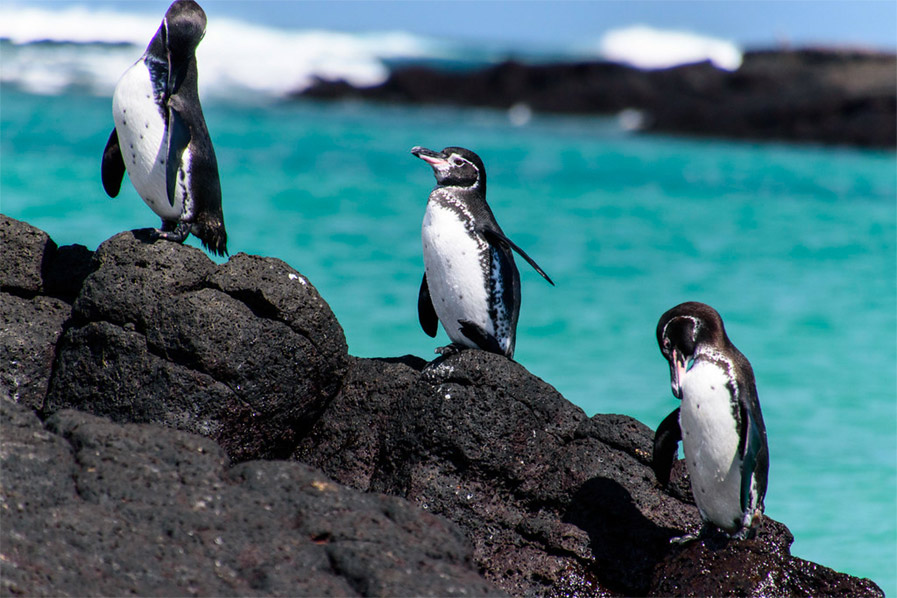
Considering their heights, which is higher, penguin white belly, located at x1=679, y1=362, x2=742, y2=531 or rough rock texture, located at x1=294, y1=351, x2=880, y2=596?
penguin white belly, located at x1=679, y1=362, x2=742, y2=531

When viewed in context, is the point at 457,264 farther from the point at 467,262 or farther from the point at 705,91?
the point at 705,91

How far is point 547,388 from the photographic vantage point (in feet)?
13.7

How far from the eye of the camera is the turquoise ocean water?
8.89m

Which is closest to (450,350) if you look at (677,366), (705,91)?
(677,366)

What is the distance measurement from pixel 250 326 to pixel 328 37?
54.2 meters

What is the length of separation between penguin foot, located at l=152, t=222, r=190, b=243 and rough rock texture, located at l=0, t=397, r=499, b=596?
1239 millimetres

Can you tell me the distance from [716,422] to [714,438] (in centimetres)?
6

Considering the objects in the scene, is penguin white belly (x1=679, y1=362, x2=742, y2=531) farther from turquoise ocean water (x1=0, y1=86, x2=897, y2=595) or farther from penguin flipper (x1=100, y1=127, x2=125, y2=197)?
turquoise ocean water (x1=0, y1=86, x2=897, y2=595)

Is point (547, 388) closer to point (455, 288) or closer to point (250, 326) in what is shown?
point (455, 288)

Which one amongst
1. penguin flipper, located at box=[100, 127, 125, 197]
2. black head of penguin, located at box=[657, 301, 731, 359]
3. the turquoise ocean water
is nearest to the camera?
black head of penguin, located at box=[657, 301, 731, 359]

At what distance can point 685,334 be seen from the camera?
3.87 m

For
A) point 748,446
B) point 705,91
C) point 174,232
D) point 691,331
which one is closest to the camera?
point 748,446

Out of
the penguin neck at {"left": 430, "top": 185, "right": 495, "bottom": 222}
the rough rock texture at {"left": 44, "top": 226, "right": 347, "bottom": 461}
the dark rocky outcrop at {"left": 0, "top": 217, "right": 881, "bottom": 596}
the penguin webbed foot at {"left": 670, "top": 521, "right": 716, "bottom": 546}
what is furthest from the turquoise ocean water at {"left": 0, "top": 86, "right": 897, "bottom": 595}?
the rough rock texture at {"left": 44, "top": 226, "right": 347, "bottom": 461}

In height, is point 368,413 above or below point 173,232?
below
